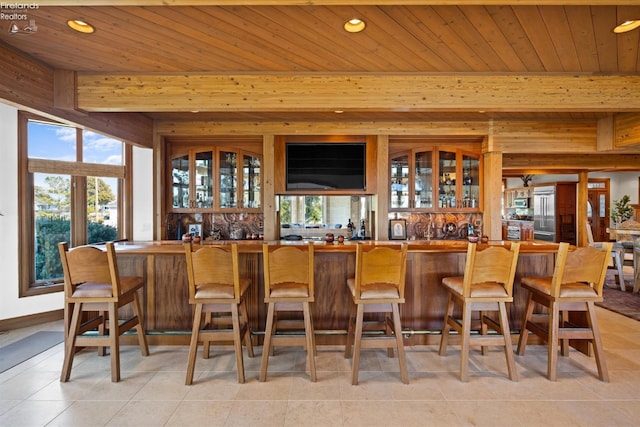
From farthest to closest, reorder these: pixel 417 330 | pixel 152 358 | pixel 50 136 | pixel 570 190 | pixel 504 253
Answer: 1. pixel 570 190
2. pixel 50 136
3. pixel 417 330
4. pixel 152 358
5. pixel 504 253

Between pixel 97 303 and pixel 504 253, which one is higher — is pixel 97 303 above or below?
below

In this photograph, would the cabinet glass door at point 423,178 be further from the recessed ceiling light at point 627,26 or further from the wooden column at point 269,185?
the recessed ceiling light at point 627,26

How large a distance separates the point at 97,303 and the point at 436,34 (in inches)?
132

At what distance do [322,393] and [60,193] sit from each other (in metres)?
4.06

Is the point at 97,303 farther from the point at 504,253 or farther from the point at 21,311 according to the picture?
the point at 504,253

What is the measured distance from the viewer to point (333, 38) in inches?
94.0

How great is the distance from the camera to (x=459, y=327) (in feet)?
8.49

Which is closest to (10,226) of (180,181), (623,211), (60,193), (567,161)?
(60,193)

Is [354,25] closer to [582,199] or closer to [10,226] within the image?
[10,226]

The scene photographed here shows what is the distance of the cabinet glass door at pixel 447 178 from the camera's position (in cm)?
483

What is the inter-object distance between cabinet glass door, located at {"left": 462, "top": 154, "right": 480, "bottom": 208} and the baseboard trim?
18.6ft

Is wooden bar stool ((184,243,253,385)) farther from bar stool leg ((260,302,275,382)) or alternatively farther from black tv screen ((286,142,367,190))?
black tv screen ((286,142,367,190))

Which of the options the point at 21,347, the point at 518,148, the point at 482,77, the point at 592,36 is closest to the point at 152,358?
the point at 21,347

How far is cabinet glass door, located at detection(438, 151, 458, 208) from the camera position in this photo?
483 centimetres
